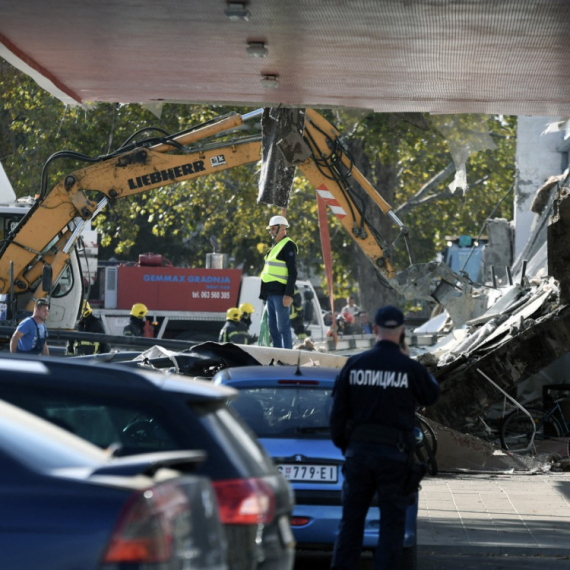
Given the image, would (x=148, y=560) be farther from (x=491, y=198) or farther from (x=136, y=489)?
(x=491, y=198)

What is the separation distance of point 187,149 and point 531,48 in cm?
1028

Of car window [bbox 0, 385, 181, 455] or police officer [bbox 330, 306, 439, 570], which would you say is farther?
police officer [bbox 330, 306, 439, 570]

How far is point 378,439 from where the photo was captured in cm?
721

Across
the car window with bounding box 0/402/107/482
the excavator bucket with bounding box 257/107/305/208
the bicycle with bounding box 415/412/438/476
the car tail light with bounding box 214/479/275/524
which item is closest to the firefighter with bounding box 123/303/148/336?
the excavator bucket with bounding box 257/107/305/208

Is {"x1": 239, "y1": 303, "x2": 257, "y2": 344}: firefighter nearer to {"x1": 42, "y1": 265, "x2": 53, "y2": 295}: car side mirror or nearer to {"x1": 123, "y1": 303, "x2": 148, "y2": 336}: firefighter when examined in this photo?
{"x1": 123, "y1": 303, "x2": 148, "y2": 336}: firefighter

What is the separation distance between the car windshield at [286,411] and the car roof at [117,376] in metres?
3.00

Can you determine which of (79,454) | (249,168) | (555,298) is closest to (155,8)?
(79,454)

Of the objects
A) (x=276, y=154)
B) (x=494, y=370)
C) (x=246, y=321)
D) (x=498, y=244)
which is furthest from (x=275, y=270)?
(x=498, y=244)

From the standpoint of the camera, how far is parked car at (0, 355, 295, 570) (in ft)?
→ 16.1

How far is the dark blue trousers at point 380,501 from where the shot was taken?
7.14 metres

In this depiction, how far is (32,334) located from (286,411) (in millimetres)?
8885

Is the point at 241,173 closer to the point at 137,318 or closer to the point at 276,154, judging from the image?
the point at 137,318

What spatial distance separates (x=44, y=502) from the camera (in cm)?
411

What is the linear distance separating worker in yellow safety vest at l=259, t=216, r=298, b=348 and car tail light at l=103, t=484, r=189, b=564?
1205 centimetres
